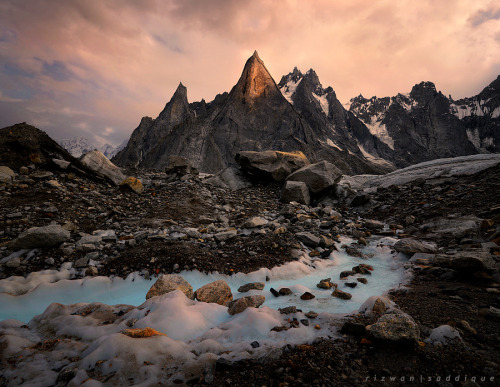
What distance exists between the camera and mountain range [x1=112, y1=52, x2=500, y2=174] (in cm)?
6519

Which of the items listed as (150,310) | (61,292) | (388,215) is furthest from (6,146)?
(388,215)

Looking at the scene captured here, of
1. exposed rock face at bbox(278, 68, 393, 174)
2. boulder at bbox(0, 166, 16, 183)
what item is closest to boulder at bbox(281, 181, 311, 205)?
boulder at bbox(0, 166, 16, 183)

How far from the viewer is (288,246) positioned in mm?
6594

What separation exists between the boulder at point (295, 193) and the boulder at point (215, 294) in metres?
9.38

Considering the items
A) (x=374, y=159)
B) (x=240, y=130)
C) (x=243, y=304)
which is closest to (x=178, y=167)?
(x=243, y=304)

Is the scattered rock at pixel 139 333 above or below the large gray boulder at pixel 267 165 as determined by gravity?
below

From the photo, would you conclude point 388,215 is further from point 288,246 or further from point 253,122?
point 253,122

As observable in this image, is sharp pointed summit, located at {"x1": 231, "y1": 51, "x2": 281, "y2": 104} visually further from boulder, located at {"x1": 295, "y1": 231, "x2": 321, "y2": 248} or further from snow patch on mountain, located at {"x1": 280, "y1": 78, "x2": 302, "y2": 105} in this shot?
snow patch on mountain, located at {"x1": 280, "y1": 78, "x2": 302, "y2": 105}

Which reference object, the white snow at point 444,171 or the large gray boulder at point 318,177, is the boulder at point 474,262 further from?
the large gray boulder at point 318,177

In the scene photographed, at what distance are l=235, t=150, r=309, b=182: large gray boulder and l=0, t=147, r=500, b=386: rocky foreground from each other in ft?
6.11

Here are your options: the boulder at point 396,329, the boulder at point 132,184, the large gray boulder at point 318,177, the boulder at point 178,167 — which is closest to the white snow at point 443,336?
the boulder at point 396,329

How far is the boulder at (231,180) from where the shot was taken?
49.1 feet

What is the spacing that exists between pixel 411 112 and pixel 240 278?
764ft

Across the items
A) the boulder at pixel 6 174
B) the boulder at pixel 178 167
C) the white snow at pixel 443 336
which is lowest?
the white snow at pixel 443 336
